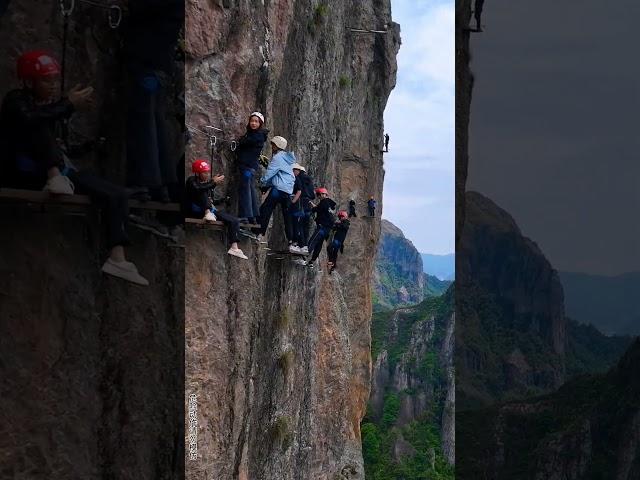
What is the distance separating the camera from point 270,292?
637 inches

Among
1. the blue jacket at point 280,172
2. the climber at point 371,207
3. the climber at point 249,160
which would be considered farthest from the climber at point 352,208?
the climber at point 249,160

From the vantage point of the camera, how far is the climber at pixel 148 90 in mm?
2488

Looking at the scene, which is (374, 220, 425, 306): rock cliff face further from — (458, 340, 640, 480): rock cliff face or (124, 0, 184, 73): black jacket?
(124, 0, 184, 73): black jacket

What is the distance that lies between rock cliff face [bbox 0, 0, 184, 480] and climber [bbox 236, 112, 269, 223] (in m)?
9.28

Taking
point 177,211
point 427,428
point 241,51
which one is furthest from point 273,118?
point 427,428

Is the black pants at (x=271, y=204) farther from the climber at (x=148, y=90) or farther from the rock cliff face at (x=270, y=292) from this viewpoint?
the climber at (x=148, y=90)

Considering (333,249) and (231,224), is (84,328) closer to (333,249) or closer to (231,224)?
(231,224)

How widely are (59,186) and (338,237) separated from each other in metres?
23.4

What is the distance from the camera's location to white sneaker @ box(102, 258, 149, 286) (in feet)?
7.89

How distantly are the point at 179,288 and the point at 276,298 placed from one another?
47.4 ft

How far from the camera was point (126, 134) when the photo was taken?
2.48 m

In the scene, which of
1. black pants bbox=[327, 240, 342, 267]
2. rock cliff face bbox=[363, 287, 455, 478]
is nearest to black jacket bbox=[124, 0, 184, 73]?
black pants bbox=[327, 240, 342, 267]

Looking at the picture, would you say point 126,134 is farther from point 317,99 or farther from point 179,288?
point 317,99

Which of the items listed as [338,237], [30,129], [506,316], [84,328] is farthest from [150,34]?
[338,237]
